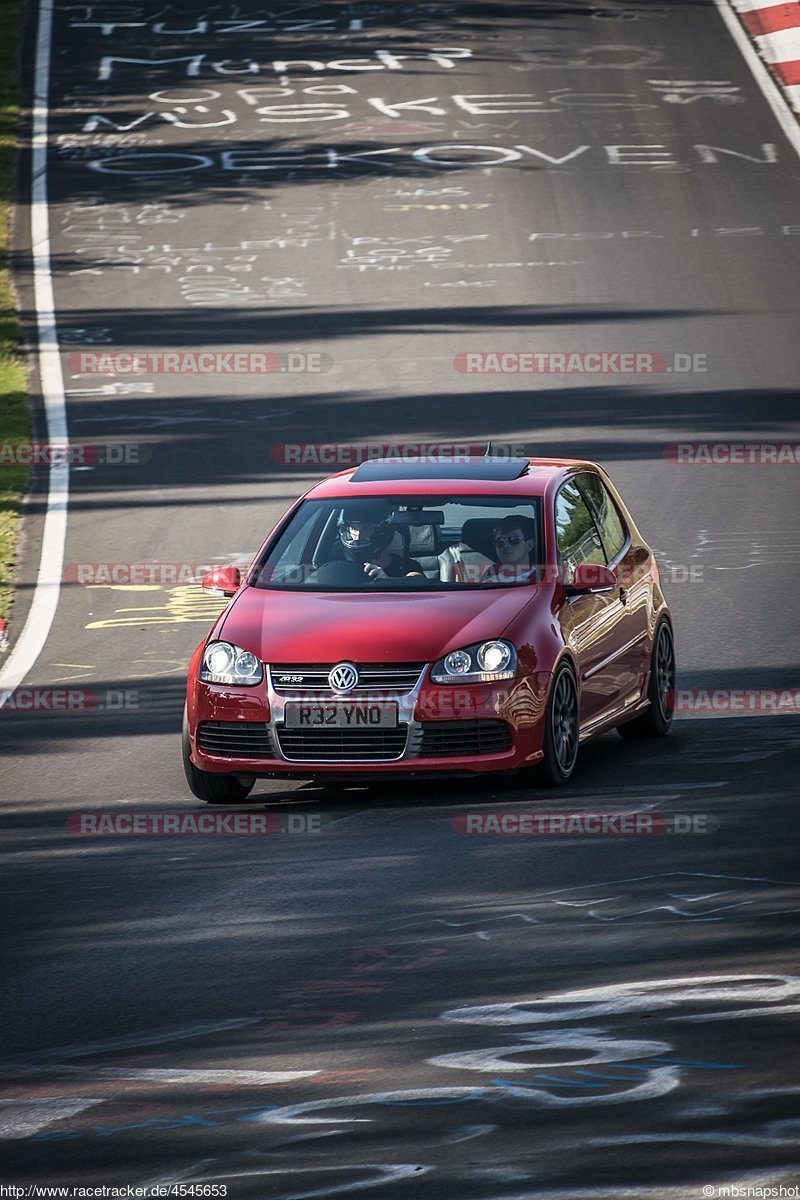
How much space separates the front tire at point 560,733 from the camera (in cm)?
1118

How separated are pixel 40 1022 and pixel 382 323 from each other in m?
21.4

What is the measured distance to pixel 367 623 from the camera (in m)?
11.2

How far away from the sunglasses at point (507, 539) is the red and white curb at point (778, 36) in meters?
27.2

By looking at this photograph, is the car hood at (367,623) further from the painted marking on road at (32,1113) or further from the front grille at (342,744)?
the painted marking on road at (32,1113)

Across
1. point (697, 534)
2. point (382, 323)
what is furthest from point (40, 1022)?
point (382, 323)

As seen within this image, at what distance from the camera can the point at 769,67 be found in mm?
39625

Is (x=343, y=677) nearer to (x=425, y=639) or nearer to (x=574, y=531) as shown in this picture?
(x=425, y=639)

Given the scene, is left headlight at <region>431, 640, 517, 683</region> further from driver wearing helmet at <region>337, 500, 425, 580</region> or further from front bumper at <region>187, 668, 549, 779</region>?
driver wearing helmet at <region>337, 500, 425, 580</region>

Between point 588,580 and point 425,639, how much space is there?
3.92ft

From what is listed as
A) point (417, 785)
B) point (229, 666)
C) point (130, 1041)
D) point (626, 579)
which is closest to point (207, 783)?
point (229, 666)

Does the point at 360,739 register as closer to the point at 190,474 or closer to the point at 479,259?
the point at 190,474

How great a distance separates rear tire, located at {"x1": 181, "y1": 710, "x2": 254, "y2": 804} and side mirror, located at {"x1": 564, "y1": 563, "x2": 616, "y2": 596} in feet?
7.07

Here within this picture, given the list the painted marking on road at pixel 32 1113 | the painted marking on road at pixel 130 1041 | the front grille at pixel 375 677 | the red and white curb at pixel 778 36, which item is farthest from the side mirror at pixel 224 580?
the red and white curb at pixel 778 36

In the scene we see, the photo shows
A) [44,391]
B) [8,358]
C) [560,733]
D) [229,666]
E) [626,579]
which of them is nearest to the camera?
[229,666]
